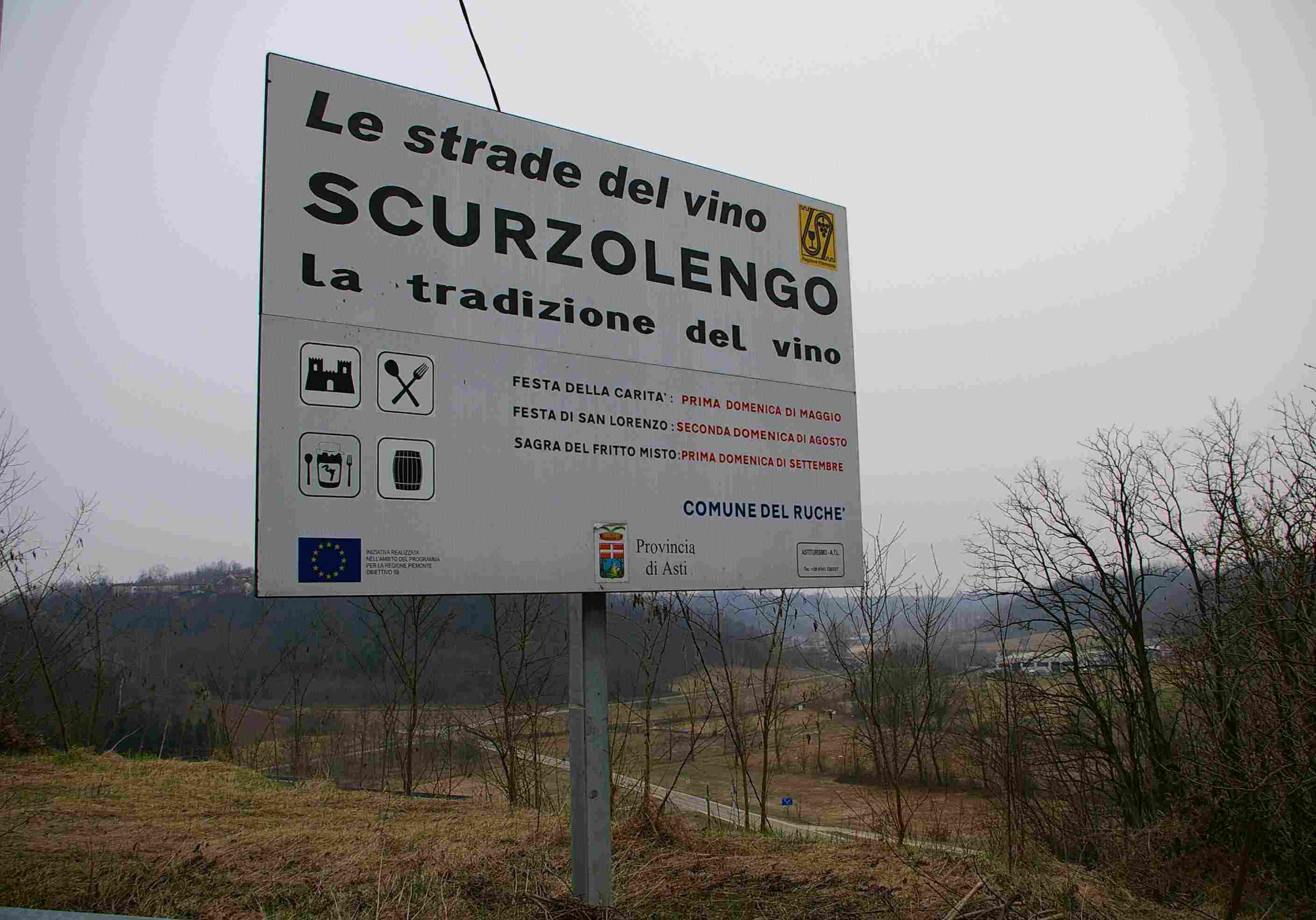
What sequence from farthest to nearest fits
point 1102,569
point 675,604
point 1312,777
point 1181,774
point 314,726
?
point 1102,569, point 314,726, point 1181,774, point 675,604, point 1312,777

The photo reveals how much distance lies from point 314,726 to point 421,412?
10.6 m

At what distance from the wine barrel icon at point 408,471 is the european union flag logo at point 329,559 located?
304 mm

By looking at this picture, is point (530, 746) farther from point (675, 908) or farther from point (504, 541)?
point (504, 541)

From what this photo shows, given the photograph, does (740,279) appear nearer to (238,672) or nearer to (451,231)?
(451,231)

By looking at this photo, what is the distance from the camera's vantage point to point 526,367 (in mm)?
3902

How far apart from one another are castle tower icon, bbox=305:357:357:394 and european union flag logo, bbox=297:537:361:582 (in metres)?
0.64

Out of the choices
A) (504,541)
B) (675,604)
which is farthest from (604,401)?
(675,604)

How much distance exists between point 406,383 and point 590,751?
1.93m

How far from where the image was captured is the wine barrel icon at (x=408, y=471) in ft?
11.5

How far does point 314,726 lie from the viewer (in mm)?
12289

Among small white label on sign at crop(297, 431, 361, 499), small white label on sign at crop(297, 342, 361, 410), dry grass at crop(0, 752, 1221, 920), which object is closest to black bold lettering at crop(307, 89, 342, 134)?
small white label on sign at crop(297, 342, 361, 410)

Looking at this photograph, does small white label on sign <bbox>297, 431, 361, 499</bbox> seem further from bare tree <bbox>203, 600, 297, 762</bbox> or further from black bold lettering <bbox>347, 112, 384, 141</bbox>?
bare tree <bbox>203, 600, 297, 762</bbox>

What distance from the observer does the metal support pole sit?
3756mm

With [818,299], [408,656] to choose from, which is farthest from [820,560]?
[408,656]
